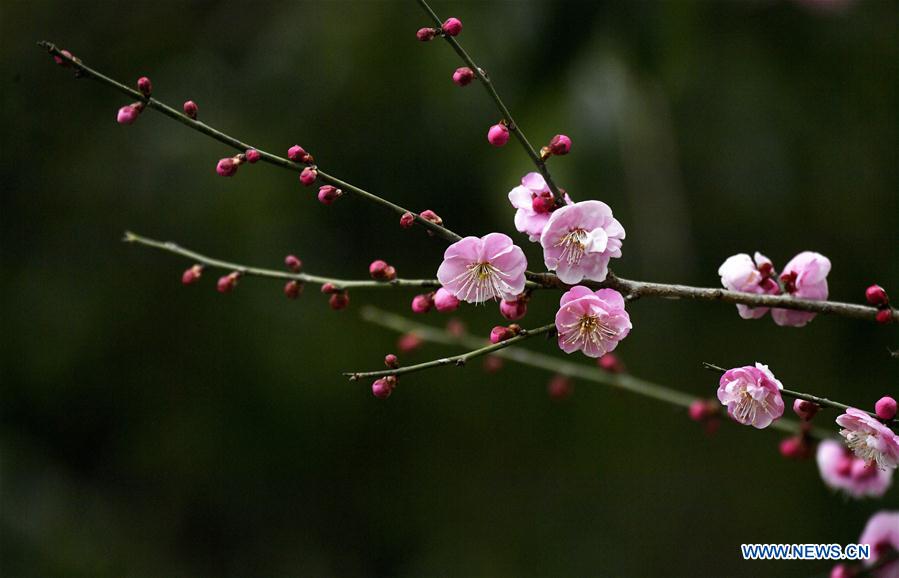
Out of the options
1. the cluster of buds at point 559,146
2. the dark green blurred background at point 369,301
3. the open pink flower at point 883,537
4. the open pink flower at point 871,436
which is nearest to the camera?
the open pink flower at point 871,436

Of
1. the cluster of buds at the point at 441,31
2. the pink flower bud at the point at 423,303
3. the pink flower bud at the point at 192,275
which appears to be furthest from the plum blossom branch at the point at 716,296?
the pink flower bud at the point at 192,275

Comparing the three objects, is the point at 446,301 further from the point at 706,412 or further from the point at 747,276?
the point at 706,412

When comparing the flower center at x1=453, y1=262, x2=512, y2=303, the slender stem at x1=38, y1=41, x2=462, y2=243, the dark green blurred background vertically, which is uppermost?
the dark green blurred background

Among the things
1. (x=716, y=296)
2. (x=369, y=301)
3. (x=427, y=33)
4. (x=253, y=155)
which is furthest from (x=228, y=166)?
(x=369, y=301)

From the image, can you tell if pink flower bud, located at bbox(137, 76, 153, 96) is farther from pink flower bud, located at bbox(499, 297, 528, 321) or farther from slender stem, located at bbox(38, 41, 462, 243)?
pink flower bud, located at bbox(499, 297, 528, 321)

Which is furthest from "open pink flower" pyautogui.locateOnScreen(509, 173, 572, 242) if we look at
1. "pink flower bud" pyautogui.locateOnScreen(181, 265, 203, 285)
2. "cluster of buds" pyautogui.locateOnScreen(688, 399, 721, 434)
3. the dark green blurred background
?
the dark green blurred background

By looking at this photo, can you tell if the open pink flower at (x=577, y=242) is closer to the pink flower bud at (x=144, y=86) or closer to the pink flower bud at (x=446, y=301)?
the pink flower bud at (x=446, y=301)
